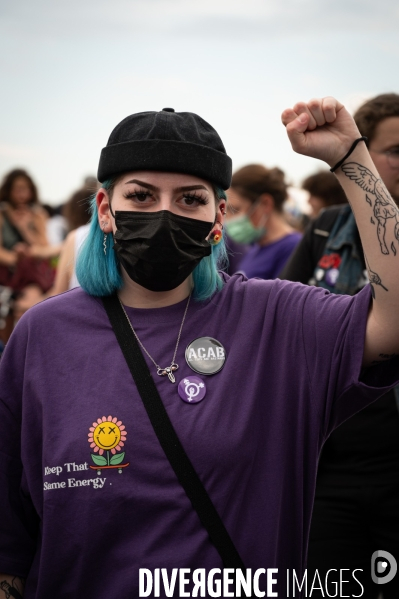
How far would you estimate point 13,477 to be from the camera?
2.71 m

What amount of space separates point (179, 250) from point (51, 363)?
56 centimetres

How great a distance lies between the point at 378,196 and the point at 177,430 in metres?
0.92

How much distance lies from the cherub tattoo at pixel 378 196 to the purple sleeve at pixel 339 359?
18 cm

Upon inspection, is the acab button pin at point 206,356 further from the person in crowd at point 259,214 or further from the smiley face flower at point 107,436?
the person in crowd at point 259,214

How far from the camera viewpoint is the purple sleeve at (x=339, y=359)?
2363 mm

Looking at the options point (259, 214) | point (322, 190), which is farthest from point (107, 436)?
point (322, 190)

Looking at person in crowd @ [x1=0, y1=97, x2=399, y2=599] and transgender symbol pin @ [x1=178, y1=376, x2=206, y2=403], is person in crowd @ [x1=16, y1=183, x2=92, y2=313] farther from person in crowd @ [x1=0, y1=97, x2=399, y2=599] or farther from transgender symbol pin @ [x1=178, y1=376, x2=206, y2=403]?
transgender symbol pin @ [x1=178, y1=376, x2=206, y2=403]

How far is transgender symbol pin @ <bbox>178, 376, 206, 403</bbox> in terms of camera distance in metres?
2.48

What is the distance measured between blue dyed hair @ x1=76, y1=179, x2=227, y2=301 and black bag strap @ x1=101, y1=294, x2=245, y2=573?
0.32 meters

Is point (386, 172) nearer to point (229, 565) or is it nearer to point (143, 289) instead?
point (143, 289)

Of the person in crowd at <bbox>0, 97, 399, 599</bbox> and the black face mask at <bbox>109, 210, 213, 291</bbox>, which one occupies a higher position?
the black face mask at <bbox>109, 210, 213, 291</bbox>

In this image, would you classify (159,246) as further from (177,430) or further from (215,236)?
(177,430)

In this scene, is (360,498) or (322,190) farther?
(322,190)

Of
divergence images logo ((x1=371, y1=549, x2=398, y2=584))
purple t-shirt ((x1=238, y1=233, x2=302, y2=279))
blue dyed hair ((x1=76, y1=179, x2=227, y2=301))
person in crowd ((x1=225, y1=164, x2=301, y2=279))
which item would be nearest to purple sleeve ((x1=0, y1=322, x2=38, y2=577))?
blue dyed hair ((x1=76, y1=179, x2=227, y2=301))
